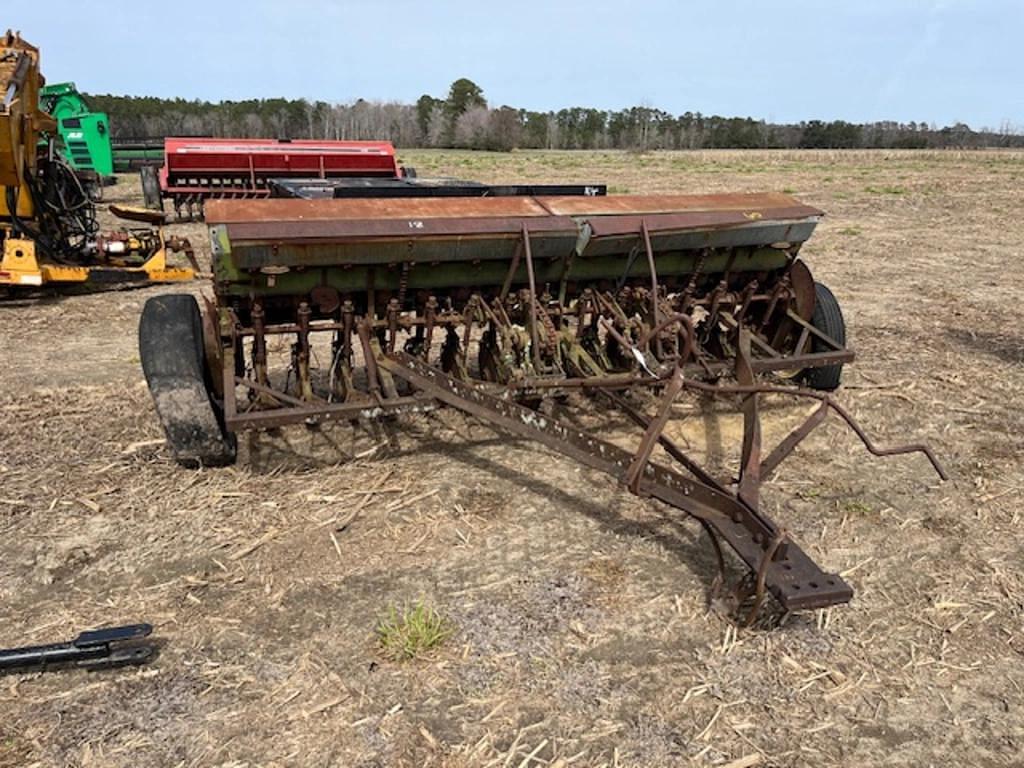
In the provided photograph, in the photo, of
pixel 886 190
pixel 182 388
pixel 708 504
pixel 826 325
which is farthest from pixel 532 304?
pixel 886 190

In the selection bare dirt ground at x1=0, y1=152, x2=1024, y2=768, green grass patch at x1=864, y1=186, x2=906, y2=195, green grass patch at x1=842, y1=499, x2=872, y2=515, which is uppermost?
green grass patch at x1=864, y1=186, x2=906, y2=195

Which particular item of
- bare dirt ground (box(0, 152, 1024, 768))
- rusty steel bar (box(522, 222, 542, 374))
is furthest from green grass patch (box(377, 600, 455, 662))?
rusty steel bar (box(522, 222, 542, 374))

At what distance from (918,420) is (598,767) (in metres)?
4.06

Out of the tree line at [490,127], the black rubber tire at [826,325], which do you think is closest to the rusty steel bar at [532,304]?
the black rubber tire at [826,325]

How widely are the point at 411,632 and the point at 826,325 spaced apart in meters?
3.87

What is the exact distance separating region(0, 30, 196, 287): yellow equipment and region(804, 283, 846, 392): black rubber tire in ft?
24.8

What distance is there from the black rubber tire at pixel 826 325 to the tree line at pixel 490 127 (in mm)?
53800

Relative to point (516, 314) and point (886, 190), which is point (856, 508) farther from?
point (886, 190)

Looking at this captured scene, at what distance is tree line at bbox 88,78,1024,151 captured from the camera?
5681 centimetres

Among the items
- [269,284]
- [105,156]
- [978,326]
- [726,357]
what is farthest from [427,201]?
[105,156]

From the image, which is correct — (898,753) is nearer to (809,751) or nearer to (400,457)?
(809,751)

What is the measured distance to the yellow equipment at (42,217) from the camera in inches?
322

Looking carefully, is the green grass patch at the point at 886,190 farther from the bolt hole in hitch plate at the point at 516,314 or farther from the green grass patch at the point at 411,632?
the green grass patch at the point at 411,632

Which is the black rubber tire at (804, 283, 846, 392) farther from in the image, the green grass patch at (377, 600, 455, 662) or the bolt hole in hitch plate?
the green grass patch at (377, 600, 455, 662)
